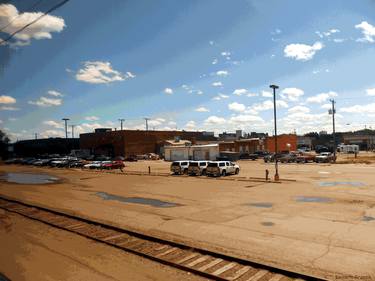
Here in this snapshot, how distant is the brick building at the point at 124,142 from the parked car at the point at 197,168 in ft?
190

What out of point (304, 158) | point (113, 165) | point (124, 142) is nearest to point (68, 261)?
point (113, 165)

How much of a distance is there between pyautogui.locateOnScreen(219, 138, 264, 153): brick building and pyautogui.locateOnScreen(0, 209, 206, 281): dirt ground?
3134 inches

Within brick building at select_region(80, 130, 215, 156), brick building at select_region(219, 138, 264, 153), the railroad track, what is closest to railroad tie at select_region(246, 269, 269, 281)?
the railroad track

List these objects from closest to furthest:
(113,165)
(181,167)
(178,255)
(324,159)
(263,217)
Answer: (178,255) → (263,217) → (181,167) → (113,165) → (324,159)

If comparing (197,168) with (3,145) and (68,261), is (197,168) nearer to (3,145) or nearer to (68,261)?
(68,261)

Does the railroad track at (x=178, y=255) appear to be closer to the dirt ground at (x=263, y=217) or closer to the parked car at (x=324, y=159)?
the dirt ground at (x=263, y=217)

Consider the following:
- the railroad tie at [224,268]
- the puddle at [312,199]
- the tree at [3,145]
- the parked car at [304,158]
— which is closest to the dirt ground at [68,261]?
the railroad tie at [224,268]

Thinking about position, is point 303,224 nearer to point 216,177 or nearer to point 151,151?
Result: point 216,177

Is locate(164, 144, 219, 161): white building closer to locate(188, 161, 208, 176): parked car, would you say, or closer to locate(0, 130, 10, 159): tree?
locate(188, 161, 208, 176): parked car

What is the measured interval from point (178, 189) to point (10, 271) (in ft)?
68.9

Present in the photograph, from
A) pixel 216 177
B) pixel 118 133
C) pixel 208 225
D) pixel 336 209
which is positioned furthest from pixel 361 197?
pixel 118 133

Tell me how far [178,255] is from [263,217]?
286 inches

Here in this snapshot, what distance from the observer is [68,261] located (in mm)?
12586

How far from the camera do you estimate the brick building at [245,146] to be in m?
93.9
